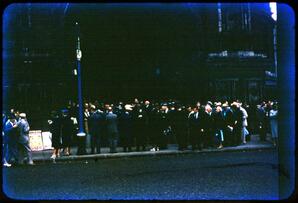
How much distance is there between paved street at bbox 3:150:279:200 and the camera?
8938 mm

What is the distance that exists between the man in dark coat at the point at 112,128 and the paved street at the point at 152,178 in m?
1.05

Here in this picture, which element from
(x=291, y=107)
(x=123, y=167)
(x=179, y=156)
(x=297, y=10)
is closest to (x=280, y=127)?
(x=291, y=107)

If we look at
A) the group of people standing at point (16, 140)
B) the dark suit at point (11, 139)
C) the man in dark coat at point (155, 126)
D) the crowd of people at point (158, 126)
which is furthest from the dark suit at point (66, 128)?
the man in dark coat at point (155, 126)

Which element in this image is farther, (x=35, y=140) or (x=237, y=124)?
(x=237, y=124)

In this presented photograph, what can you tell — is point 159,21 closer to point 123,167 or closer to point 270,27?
point 270,27

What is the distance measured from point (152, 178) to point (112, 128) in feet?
16.7

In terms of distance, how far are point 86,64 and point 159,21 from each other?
14.8 feet

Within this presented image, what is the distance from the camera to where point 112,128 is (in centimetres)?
1560

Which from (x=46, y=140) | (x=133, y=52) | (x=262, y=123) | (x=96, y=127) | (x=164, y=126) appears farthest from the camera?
(x=133, y=52)

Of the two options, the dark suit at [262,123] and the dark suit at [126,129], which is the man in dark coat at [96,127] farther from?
the dark suit at [262,123]

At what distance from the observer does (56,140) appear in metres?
14.4

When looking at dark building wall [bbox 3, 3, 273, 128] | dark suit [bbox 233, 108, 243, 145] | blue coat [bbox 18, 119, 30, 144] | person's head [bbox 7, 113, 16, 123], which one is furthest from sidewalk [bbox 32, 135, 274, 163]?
dark building wall [bbox 3, 3, 273, 128]

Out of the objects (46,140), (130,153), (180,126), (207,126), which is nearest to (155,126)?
(180,126)

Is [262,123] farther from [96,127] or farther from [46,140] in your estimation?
[46,140]
